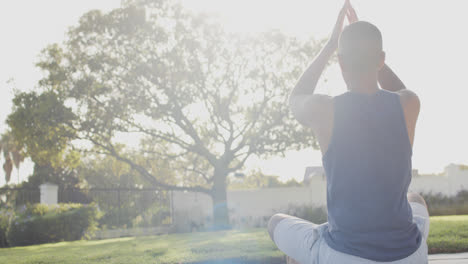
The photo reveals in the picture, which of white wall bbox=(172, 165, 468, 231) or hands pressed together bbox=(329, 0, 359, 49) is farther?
white wall bbox=(172, 165, 468, 231)

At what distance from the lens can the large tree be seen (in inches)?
762

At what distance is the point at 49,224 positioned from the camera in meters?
12.9

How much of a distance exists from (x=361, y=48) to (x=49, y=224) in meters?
12.9

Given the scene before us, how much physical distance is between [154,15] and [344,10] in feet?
60.8

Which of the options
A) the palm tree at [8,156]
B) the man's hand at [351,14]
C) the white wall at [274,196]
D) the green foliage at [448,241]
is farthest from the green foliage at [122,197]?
the man's hand at [351,14]

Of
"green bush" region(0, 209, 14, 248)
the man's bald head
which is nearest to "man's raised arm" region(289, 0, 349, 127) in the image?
the man's bald head

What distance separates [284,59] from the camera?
21.2 meters

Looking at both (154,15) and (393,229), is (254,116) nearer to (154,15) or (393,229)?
(154,15)

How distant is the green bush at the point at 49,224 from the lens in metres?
12.3

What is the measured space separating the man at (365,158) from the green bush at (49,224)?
1246 centimetres

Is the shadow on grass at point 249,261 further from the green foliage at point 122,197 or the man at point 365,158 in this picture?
the green foliage at point 122,197

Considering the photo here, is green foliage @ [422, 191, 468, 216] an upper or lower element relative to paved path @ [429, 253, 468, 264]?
lower

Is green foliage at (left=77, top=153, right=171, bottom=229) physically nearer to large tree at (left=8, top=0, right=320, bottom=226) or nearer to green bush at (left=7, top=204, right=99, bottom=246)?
large tree at (left=8, top=0, right=320, bottom=226)

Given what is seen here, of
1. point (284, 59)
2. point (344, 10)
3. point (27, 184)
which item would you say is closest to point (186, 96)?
point (284, 59)
